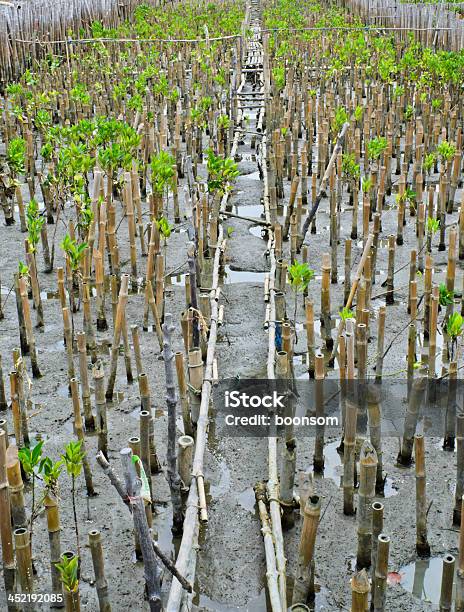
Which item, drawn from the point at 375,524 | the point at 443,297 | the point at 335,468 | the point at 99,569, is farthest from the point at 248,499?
the point at 443,297

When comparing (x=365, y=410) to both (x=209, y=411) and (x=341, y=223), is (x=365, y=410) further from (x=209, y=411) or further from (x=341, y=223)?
(x=341, y=223)

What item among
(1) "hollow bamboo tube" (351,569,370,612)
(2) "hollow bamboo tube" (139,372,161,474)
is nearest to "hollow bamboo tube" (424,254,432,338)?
(2) "hollow bamboo tube" (139,372,161,474)

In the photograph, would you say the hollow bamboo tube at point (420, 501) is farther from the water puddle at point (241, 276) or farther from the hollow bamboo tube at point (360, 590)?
the water puddle at point (241, 276)

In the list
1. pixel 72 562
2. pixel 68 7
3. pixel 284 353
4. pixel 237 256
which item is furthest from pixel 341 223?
pixel 68 7

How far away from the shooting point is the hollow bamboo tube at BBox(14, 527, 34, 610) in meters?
2.74

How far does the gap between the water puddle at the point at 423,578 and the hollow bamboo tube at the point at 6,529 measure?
4.91ft

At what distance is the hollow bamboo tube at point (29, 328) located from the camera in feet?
14.6

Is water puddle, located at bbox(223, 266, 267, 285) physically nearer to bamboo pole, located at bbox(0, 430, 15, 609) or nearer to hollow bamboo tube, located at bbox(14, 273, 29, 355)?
hollow bamboo tube, located at bbox(14, 273, 29, 355)

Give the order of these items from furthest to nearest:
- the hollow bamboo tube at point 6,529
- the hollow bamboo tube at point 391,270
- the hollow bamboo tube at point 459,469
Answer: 1. the hollow bamboo tube at point 391,270
2. the hollow bamboo tube at point 459,469
3. the hollow bamboo tube at point 6,529

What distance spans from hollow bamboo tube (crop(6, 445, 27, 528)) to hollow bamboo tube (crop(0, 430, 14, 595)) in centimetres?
3

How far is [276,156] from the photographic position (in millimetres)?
7680

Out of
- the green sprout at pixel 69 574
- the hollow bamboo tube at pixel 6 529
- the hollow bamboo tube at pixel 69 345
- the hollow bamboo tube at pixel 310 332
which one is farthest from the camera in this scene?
the hollow bamboo tube at pixel 69 345

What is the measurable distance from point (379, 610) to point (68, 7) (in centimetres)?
1471

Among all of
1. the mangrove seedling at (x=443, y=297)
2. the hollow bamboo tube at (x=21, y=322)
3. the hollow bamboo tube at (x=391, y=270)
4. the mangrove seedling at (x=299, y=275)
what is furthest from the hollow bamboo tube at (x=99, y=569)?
the hollow bamboo tube at (x=391, y=270)
